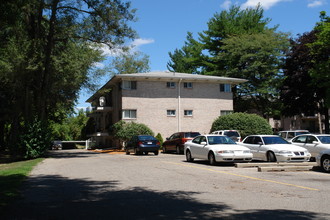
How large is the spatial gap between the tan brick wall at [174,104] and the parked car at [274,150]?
20347mm

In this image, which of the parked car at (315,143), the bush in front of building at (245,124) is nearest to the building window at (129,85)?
the bush in front of building at (245,124)

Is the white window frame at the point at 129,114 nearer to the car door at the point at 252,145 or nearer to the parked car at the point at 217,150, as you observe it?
the parked car at the point at 217,150

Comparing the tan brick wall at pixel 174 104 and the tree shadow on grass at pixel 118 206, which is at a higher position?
the tan brick wall at pixel 174 104

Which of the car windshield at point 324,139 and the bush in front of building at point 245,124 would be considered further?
the bush in front of building at point 245,124

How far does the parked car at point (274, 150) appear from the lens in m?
16.4

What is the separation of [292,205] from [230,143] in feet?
34.5

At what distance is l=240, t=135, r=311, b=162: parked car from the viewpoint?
53.7 ft

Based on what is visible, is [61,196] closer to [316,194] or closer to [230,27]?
[316,194]

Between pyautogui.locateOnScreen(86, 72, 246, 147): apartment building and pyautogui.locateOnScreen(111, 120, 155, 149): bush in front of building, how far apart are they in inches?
56.5

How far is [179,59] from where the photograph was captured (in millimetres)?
78875

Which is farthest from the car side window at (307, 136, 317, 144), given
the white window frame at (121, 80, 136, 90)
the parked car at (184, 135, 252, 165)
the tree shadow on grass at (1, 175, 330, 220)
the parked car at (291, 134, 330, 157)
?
the white window frame at (121, 80, 136, 90)

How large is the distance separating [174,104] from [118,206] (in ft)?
107

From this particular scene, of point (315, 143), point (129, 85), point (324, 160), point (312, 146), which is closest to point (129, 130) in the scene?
point (129, 85)

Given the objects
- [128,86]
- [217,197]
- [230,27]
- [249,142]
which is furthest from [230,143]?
[230,27]
